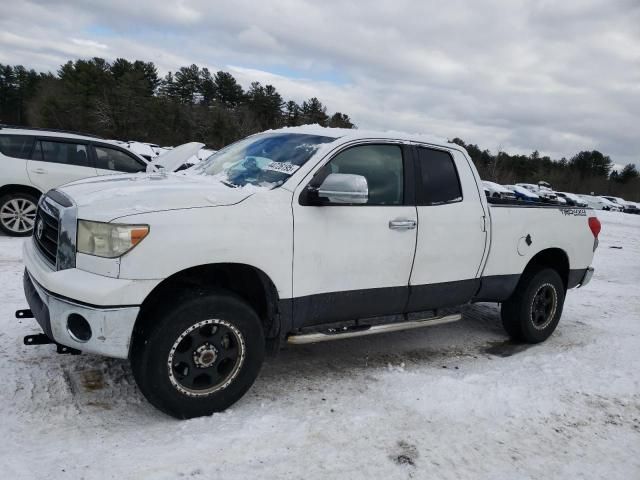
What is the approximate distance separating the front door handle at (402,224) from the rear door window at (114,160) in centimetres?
637

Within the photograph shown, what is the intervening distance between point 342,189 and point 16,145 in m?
7.21

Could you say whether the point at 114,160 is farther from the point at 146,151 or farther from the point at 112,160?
the point at 146,151

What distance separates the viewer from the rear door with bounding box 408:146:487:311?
13.6 ft

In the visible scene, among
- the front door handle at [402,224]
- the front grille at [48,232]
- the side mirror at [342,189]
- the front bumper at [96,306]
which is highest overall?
the side mirror at [342,189]

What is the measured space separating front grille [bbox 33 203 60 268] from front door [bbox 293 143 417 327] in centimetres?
149

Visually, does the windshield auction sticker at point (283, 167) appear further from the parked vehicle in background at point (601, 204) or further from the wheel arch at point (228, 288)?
the parked vehicle in background at point (601, 204)

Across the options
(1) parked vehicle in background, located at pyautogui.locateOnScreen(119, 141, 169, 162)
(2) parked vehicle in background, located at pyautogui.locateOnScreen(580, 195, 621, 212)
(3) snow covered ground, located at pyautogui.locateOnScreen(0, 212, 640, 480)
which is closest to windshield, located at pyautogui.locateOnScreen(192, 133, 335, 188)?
(3) snow covered ground, located at pyautogui.locateOnScreen(0, 212, 640, 480)

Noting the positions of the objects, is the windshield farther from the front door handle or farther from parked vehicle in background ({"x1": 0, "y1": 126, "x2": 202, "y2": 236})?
parked vehicle in background ({"x1": 0, "y1": 126, "x2": 202, "y2": 236})

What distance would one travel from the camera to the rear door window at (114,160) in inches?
355

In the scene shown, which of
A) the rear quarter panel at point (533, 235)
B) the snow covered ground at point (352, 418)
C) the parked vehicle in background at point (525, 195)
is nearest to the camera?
the snow covered ground at point (352, 418)

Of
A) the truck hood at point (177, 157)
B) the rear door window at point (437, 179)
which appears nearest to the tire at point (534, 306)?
the rear door window at point (437, 179)

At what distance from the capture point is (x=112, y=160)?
9.08 m

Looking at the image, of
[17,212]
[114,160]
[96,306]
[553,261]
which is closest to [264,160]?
[96,306]

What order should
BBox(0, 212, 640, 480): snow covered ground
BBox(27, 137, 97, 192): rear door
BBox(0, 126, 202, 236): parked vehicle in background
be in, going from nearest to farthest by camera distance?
BBox(0, 212, 640, 480): snow covered ground
BBox(0, 126, 202, 236): parked vehicle in background
BBox(27, 137, 97, 192): rear door
